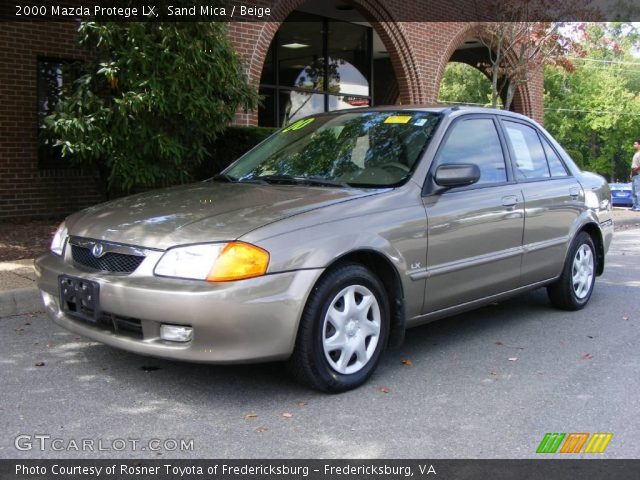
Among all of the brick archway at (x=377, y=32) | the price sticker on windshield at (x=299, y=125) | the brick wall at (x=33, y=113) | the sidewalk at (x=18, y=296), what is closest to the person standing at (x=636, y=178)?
the brick archway at (x=377, y=32)

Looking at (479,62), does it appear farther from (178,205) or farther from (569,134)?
(569,134)

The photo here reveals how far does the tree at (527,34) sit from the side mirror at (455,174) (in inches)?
368

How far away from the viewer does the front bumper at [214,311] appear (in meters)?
3.52

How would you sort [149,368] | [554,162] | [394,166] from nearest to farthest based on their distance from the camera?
[149,368] → [394,166] → [554,162]

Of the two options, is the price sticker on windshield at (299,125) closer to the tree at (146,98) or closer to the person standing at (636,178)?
the tree at (146,98)

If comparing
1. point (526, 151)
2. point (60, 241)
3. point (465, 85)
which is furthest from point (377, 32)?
point (465, 85)

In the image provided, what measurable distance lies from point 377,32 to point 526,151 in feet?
30.6

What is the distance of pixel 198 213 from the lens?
399 centimetres

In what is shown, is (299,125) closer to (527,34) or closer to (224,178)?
(224,178)

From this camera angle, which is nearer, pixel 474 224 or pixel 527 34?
pixel 474 224

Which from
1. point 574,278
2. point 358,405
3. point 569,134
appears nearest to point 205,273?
point 358,405

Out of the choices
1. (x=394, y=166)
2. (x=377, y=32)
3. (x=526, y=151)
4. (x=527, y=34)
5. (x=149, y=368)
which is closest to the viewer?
(x=149, y=368)

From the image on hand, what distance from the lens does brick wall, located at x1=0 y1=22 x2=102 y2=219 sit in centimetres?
973

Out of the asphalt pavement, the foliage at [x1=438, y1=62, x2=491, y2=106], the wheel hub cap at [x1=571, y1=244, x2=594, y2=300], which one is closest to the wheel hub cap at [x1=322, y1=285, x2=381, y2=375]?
the asphalt pavement
